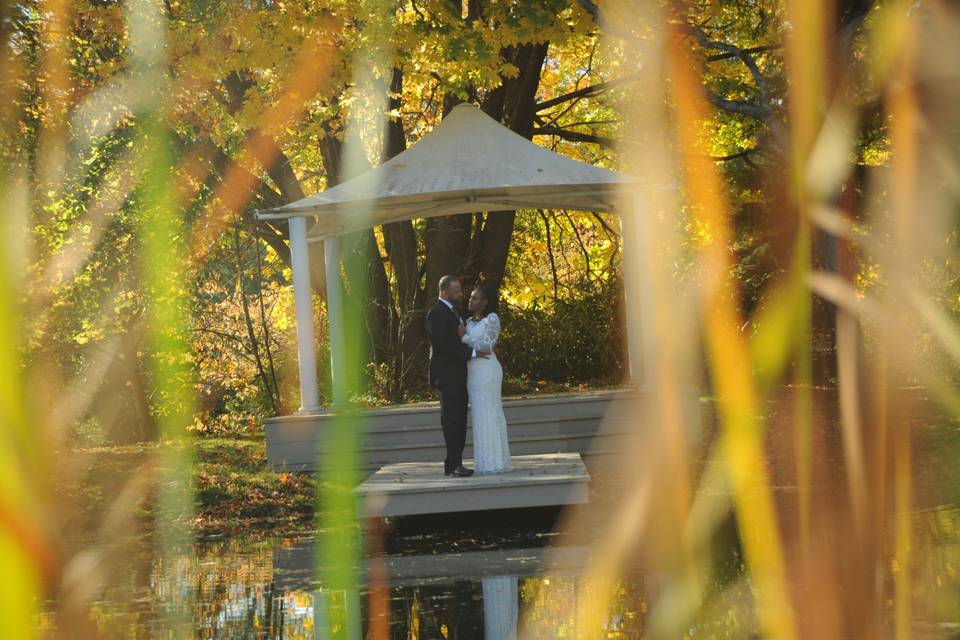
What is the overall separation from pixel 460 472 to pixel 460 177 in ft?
13.8

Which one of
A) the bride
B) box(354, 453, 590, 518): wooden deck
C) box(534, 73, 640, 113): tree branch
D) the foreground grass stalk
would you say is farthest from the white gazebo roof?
box(354, 453, 590, 518): wooden deck

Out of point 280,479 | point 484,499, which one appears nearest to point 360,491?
point 484,499

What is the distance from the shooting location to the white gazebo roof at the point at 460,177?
1536 centimetres

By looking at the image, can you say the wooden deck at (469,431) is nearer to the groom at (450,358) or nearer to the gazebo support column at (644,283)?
the gazebo support column at (644,283)

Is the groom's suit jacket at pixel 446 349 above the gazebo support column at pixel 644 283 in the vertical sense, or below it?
below

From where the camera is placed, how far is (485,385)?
1288cm

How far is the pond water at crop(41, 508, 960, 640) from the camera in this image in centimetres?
721

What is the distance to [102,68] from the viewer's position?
56.3ft

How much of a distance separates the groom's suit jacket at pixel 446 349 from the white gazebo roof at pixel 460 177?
2.91 metres

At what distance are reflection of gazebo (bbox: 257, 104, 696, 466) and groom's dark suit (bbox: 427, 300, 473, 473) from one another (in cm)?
292

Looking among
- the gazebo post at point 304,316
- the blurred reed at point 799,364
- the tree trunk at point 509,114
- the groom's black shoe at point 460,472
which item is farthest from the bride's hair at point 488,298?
the tree trunk at point 509,114

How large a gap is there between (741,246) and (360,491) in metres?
14.6

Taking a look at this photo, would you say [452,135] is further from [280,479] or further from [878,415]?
[878,415]

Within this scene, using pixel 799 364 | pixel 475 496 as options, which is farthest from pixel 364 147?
pixel 475 496
